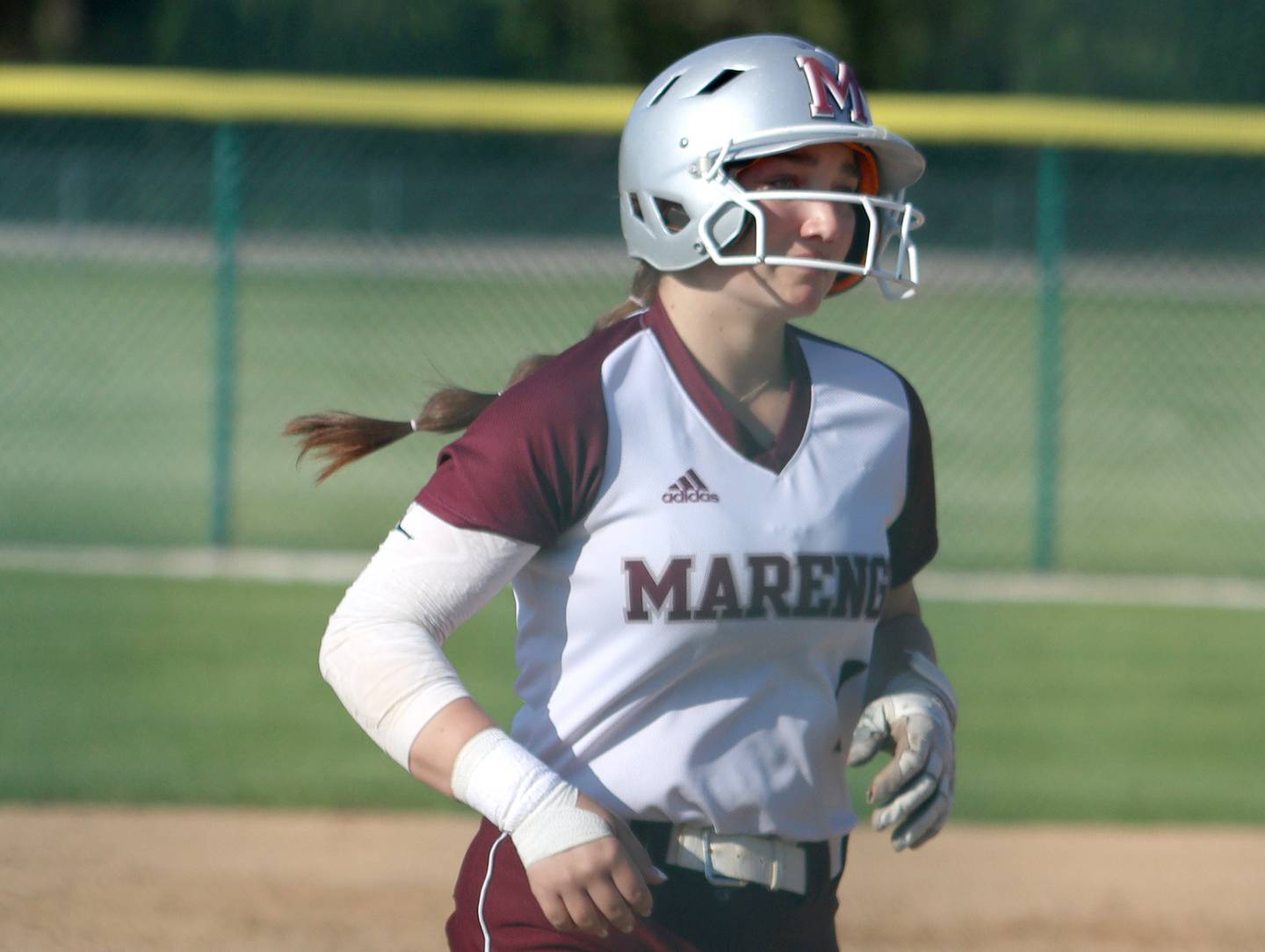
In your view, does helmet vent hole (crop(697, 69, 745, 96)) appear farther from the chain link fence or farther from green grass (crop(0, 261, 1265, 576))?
green grass (crop(0, 261, 1265, 576))

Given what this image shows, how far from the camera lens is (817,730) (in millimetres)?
2252

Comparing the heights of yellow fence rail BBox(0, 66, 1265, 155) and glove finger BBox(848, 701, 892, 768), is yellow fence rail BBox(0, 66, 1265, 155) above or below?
above

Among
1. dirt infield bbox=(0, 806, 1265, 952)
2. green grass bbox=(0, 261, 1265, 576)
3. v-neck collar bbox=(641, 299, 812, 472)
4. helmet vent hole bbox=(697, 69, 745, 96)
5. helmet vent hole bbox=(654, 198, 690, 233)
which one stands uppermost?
helmet vent hole bbox=(697, 69, 745, 96)

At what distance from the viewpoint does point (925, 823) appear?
7.64 ft

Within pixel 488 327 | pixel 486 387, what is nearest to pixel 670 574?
pixel 486 387

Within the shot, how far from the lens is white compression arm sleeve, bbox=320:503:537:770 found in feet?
6.65

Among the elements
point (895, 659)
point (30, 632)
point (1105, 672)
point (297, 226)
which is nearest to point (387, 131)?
point (297, 226)

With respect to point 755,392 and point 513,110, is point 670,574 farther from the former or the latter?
point 513,110

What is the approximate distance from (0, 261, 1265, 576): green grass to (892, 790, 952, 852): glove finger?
7.12m

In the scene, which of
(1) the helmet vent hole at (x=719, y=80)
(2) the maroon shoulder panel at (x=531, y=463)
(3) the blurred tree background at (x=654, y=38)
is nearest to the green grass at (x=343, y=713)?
(2) the maroon shoulder panel at (x=531, y=463)

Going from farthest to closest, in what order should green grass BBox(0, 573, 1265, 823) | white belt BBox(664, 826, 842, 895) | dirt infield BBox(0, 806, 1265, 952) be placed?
green grass BBox(0, 573, 1265, 823) → dirt infield BBox(0, 806, 1265, 952) → white belt BBox(664, 826, 842, 895)

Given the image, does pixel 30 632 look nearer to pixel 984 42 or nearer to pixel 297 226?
pixel 297 226

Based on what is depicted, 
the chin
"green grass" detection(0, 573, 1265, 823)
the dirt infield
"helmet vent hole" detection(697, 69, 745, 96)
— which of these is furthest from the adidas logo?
"green grass" detection(0, 573, 1265, 823)

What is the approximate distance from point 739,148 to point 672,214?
0.14m
